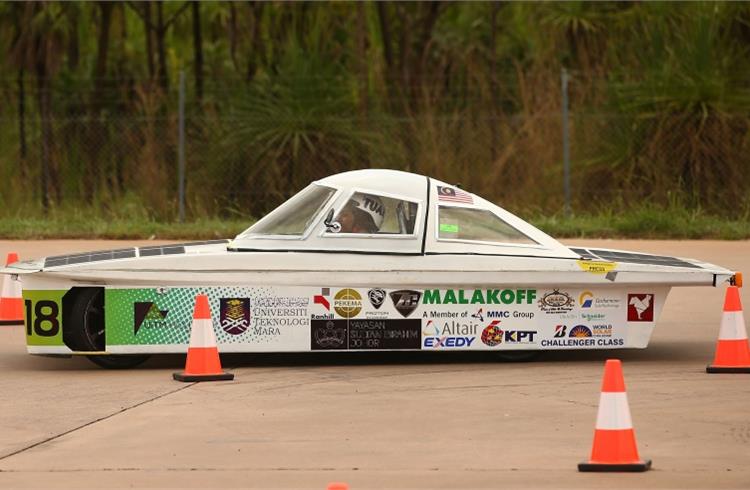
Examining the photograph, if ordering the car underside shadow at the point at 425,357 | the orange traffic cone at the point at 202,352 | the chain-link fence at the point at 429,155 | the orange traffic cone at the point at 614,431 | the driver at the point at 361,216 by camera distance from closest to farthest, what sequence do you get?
the orange traffic cone at the point at 614,431
the orange traffic cone at the point at 202,352
the driver at the point at 361,216
the car underside shadow at the point at 425,357
the chain-link fence at the point at 429,155

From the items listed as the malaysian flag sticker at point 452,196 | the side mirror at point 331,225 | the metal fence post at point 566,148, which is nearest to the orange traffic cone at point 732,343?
the malaysian flag sticker at point 452,196

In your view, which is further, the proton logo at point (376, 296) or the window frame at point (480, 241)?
the window frame at point (480, 241)

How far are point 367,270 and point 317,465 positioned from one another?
3.20 meters

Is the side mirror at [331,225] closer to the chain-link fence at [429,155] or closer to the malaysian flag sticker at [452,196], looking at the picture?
the malaysian flag sticker at [452,196]

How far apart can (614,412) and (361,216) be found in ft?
12.8

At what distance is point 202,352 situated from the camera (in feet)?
32.4

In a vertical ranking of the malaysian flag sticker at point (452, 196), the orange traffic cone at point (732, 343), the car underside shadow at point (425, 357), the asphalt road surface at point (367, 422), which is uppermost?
the malaysian flag sticker at point (452, 196)

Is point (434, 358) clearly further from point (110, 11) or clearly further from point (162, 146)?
point (110, 11)

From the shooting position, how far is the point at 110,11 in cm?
2677

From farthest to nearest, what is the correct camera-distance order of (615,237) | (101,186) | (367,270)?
(101,186) < (615,237) < (367,270)

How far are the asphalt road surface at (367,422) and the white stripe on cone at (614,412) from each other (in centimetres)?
25

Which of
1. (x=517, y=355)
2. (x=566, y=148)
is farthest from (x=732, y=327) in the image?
(x=566, y=148)

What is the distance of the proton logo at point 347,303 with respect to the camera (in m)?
10.4

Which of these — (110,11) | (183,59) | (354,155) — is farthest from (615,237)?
(183,59)
